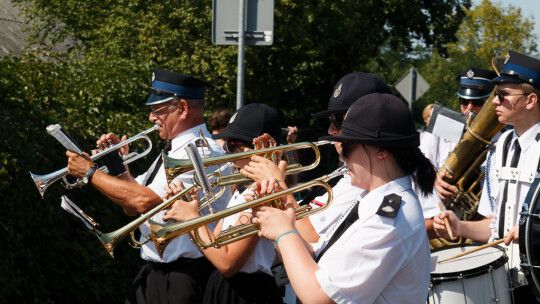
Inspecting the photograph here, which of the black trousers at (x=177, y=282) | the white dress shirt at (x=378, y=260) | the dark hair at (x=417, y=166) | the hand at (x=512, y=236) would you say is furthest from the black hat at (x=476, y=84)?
the white dress shirt at (x=378, y=260)

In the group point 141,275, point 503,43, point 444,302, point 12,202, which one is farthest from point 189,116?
point 503,43

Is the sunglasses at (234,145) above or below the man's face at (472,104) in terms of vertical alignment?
above

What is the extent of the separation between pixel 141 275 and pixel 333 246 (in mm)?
2087

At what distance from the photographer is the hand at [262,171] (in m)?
3.40

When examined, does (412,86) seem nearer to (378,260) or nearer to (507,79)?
(507,79)

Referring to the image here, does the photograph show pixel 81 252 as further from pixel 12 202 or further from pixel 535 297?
pixel 535 297

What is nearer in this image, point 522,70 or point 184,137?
point 522,70

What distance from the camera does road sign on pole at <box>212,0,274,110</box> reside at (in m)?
6.74

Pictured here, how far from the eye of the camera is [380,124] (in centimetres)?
284

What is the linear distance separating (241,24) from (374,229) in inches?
169

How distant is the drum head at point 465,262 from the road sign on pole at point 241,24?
270 centimetres

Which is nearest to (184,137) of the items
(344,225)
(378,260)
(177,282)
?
(177,282)

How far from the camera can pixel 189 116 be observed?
4.92 meters

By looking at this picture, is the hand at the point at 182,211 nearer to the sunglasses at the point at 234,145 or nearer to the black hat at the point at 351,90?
the sunglasses at the point at 234,145
